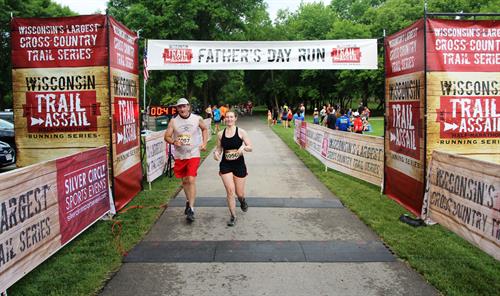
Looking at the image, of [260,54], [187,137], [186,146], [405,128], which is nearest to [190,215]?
[186,146]

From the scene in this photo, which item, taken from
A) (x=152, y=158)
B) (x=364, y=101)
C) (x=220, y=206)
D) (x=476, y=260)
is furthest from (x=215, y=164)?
(x=364, y=101)

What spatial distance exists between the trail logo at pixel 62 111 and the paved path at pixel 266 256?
2199 mm

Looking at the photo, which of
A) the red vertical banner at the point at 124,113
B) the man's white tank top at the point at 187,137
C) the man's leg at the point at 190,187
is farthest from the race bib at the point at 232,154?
the red vertical banner at the point at 124,113

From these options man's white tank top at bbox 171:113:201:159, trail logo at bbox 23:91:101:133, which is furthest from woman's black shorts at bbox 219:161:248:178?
trail logo at bbox 23:91:101:133

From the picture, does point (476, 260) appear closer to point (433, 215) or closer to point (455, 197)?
point (455, 197)

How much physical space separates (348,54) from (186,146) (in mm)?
6857

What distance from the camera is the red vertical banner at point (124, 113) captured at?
27.7ft

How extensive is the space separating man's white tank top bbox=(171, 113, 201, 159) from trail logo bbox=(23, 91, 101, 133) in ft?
5.01

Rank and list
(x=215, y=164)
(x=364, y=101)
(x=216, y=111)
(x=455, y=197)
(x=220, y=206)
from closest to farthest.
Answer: (x=455, y=197) < (x=220, y=206) < (x=215, y=164) < (x=216, y=111) < (x=364, y=101)

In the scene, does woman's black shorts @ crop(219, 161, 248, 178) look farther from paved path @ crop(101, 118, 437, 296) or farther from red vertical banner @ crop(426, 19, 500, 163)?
red vertical banner @ crop(426, 19, 500, 163)

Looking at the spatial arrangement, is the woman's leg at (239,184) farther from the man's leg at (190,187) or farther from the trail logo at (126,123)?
the trail logo at (126,123)

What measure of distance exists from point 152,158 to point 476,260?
765 cm

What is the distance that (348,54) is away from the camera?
42.0 feet

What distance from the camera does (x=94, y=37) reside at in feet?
26.6
